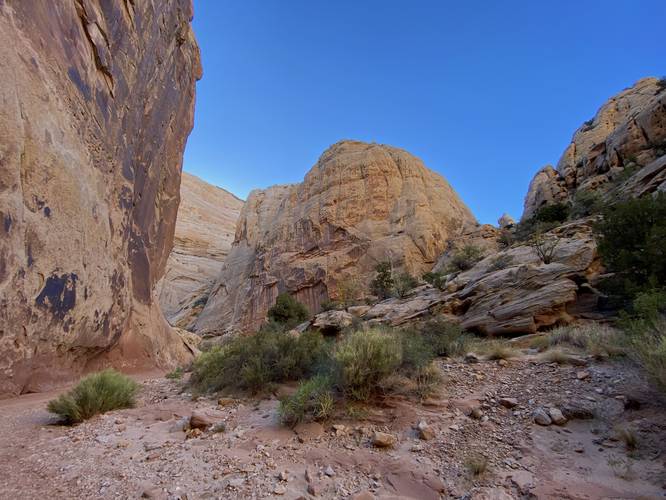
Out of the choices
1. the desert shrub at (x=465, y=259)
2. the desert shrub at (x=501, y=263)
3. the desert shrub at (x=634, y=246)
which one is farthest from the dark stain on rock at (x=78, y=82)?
the desert shrub at (x=465, y=259)

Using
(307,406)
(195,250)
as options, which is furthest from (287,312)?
(195,250)

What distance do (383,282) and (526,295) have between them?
1345 cm

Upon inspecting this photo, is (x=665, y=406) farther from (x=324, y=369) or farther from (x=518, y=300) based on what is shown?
(x=518, y=300)

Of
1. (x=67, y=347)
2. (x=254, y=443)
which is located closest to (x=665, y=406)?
(x=254, y=443)

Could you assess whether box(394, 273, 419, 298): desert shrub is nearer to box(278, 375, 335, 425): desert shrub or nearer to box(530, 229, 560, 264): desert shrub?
box(530, 229, 560, 264): desert shrub

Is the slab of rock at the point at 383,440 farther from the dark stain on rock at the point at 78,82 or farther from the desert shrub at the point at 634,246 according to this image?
the dark stain on rock at the point at 78,82

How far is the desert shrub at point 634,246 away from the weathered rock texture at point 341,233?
1658 centimetres

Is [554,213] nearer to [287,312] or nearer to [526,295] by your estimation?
[526,295]

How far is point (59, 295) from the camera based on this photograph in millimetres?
6988

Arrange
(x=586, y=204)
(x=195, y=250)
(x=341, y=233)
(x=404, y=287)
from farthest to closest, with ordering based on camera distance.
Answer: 1. (x=195, y=250)
2. (x=341, y=233)
3. (x=404, y=287)
4. (x=586, y=204)

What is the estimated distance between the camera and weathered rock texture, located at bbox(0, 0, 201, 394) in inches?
235

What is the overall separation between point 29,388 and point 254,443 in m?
5.62

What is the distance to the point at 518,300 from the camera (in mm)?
9445

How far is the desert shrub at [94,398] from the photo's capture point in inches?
180
